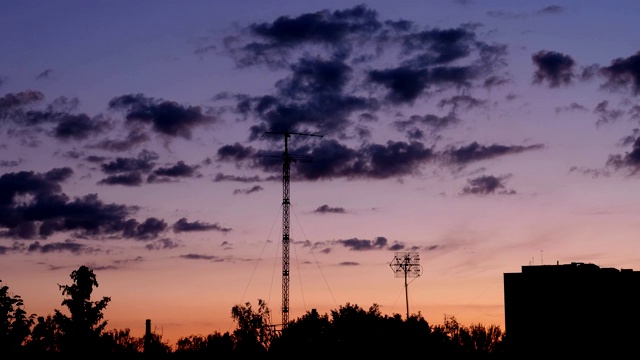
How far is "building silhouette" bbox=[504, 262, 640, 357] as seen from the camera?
4178 inches

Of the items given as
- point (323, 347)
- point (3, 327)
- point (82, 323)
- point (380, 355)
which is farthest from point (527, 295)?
point (3, 327)

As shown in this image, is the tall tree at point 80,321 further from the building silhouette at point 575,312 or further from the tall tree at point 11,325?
the building silhouette at point 575,312

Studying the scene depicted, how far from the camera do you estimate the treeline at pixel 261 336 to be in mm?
79125

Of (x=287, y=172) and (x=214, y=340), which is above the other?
(x=287, y=172)

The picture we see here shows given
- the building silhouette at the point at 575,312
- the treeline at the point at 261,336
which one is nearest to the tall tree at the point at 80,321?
the treeline at the point at 261,336

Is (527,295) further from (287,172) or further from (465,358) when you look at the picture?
(287,172)

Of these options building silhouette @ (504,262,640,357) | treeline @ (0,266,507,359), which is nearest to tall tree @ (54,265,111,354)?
treeline @ (0,266,507,359)

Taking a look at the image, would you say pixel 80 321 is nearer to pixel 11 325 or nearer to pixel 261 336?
pixel 11 325

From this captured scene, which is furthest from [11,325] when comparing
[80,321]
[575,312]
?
[575,312]

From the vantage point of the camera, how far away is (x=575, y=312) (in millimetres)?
108500

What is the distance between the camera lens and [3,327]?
237 ft

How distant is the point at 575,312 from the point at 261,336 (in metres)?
54.5

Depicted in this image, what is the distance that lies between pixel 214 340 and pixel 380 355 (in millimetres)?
40148

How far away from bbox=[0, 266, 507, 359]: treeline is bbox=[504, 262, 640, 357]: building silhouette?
14153 mm
